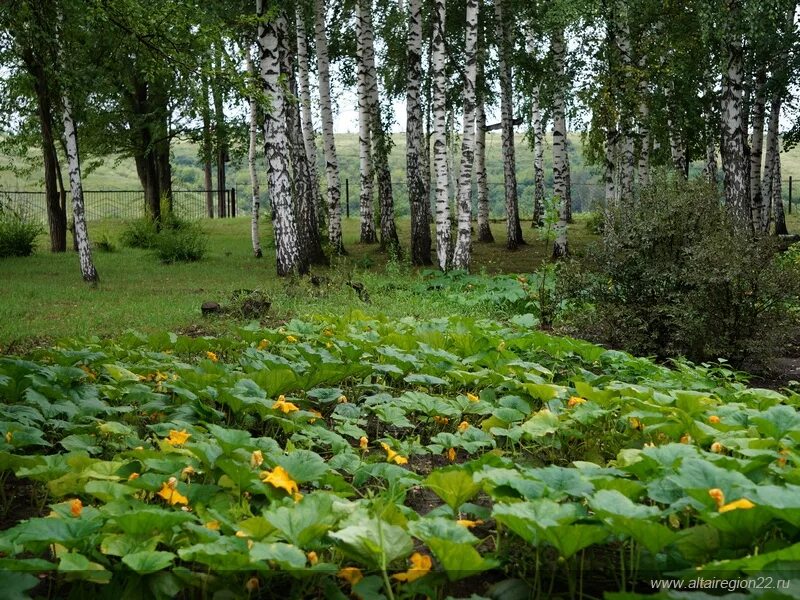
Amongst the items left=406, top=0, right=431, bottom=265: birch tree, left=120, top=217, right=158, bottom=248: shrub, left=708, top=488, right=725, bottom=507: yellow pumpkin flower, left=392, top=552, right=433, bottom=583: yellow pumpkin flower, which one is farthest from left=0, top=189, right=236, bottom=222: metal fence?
left=708, top=488, right=725, bottom=507: yellow pumpkin flower

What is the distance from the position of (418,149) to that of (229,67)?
10183 millimetres

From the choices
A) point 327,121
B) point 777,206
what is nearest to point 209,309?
point 327,121

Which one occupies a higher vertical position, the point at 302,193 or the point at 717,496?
the point at 302,193

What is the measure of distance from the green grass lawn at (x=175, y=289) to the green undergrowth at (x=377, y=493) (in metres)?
4.85

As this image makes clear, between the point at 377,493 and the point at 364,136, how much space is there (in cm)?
1792

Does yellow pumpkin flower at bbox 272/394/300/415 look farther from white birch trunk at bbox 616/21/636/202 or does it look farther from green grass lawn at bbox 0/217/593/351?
white birch trunk at bbox 616/21/636/202

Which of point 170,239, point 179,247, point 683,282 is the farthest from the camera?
point 170,239

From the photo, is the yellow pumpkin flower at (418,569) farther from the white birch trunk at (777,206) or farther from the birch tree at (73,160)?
the white birch trunk at (777,206)

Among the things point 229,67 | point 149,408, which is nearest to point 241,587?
point 149,408

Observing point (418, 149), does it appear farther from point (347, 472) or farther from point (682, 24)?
point (347, 472)

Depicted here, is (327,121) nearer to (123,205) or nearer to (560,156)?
(560,156)

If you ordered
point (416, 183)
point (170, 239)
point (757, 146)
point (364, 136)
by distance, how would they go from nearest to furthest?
point (416, 183), point (170, 239), point (364, 136), point (757, 146)

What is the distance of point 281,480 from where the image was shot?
244cm

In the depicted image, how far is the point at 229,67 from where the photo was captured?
24.0ft
